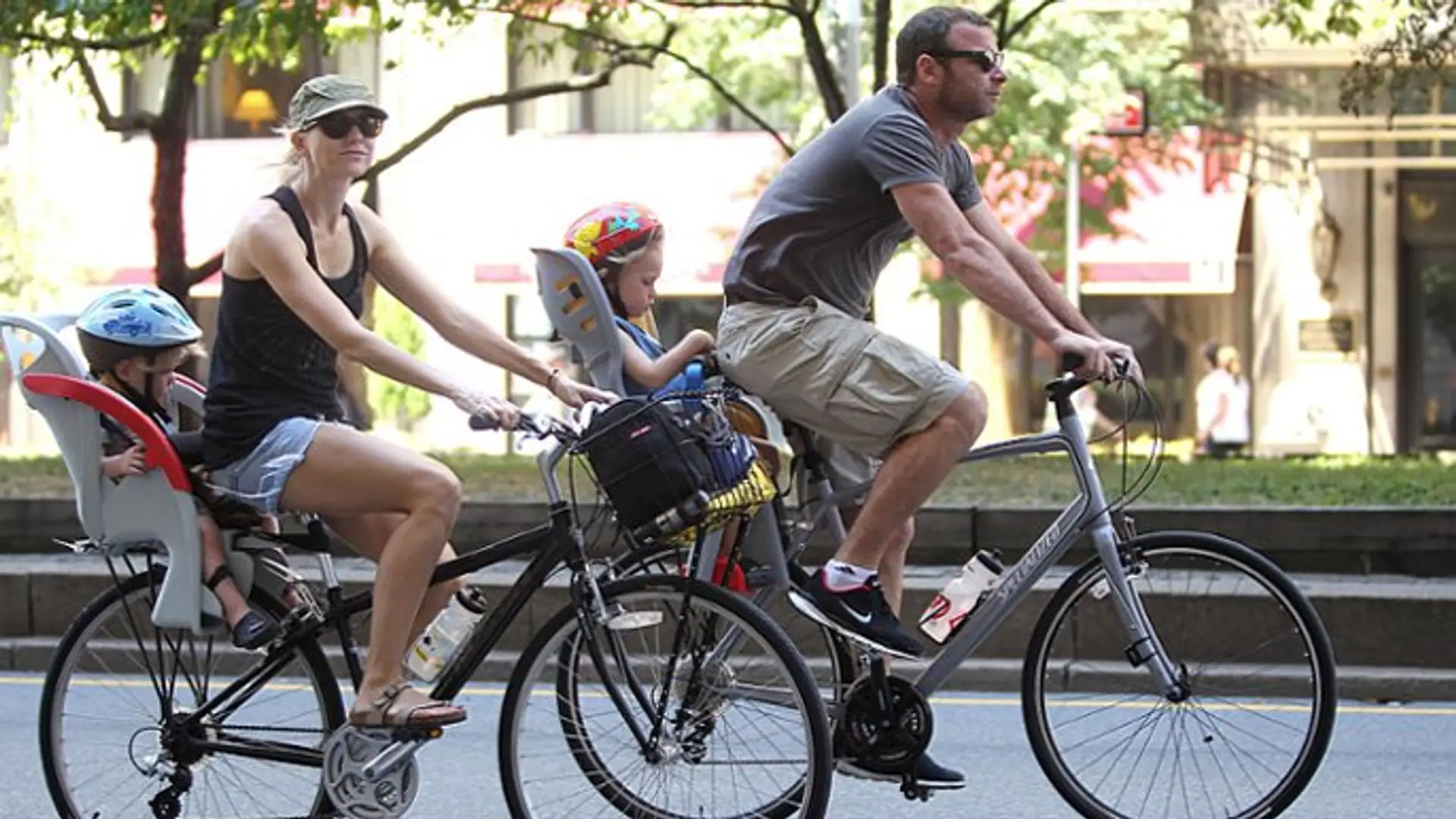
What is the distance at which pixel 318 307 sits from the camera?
5094mm

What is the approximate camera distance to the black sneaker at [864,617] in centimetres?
548

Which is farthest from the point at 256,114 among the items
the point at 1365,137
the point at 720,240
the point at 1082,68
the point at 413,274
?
the point at 413,274

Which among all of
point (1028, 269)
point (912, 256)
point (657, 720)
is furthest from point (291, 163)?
point (912, 256)

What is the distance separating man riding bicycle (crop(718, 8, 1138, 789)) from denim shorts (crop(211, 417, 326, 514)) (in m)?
1.04

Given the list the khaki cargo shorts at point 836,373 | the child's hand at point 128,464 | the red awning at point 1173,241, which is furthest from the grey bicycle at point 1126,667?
the red awning at point 1173,241

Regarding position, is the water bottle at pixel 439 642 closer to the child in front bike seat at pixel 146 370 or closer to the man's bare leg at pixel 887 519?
the child in front bike seat at pixel 146 370

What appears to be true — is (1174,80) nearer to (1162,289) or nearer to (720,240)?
(1162,289)

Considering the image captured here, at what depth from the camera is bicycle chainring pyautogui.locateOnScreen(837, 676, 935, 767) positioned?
5496mm

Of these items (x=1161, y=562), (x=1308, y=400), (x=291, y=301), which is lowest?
(x=1308, y=400)

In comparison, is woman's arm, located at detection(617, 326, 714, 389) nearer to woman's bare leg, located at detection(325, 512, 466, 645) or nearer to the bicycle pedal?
woman's bare leg, located at detection(325, 512, 466, 645)

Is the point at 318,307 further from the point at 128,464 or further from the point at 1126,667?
the point at 1126,667

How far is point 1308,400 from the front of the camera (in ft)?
90.3

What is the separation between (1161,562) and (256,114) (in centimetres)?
2128

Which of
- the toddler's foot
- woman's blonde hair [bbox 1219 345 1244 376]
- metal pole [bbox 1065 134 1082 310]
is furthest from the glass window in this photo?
the toddler's foot
